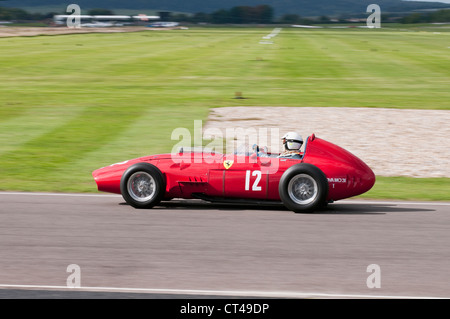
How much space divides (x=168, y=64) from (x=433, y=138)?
2033 centimetres

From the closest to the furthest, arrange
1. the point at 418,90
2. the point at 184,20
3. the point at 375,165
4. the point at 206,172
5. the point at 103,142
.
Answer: the point at 206,172, the point at 375,165, the point at 103,142, the point at 418,90, the point at 184,20

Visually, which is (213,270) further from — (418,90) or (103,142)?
(418,90)

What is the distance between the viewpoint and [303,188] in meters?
9.12

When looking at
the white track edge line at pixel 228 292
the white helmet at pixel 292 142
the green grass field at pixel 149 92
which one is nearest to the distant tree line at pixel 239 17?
the green grass field at pixel 149 92

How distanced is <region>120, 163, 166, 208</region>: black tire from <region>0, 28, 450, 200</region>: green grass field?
1835 millimetres

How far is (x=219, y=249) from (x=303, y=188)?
205cm

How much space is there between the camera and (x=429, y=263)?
7.08 metres

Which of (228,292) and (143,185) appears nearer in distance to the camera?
(228,292)

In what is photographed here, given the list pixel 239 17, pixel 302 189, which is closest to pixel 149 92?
pixel 302 189

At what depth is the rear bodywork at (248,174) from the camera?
364 inches

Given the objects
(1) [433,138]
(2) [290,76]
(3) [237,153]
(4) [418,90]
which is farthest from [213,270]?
(2) [290,76]

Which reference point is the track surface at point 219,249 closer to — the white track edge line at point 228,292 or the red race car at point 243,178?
the white track edge line at point 228,292

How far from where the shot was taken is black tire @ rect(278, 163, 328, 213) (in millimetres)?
8922

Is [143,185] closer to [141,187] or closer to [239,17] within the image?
[141,187]
